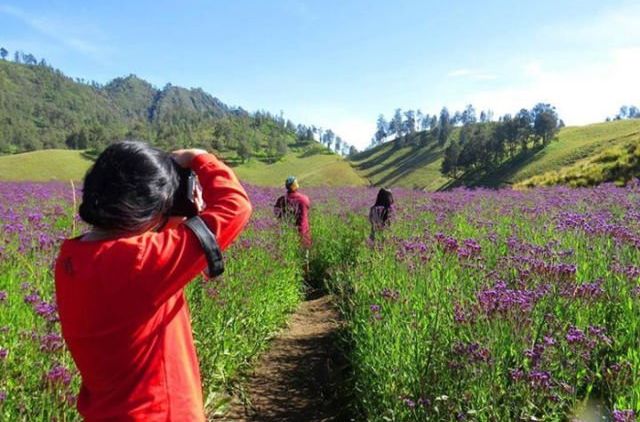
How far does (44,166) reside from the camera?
79812mm

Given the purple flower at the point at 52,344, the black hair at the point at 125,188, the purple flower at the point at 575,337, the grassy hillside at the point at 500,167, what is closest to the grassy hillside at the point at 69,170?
the grassy hillside at the point at 500,167

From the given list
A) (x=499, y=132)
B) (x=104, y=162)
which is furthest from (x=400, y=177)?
(x=104, y=162)

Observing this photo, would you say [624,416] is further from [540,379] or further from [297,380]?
[297,380]

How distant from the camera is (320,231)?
1141 centimetres

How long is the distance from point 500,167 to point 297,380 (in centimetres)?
9494

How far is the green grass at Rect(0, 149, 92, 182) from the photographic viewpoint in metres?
72.2

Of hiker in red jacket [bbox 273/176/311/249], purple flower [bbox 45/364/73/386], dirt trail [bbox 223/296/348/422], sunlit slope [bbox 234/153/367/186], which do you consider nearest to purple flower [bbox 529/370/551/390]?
purple flower [bbox 45/364/73/386]

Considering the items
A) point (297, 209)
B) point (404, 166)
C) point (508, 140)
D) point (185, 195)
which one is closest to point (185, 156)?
point (185, 195)

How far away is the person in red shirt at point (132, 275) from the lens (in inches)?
61.9

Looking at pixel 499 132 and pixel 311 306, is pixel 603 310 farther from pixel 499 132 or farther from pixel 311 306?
pixel 499 132

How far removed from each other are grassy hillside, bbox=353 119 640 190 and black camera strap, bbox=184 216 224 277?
5209 centimetres

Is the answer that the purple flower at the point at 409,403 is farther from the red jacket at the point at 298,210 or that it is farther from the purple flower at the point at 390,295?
the red jacket at the point at 298,210

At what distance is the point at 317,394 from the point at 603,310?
2.97 meters

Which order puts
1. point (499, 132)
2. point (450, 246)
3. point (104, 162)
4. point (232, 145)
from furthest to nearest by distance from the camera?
point (232, 145) → point (499, 132) → point (450, 246) → point (104, 162)
